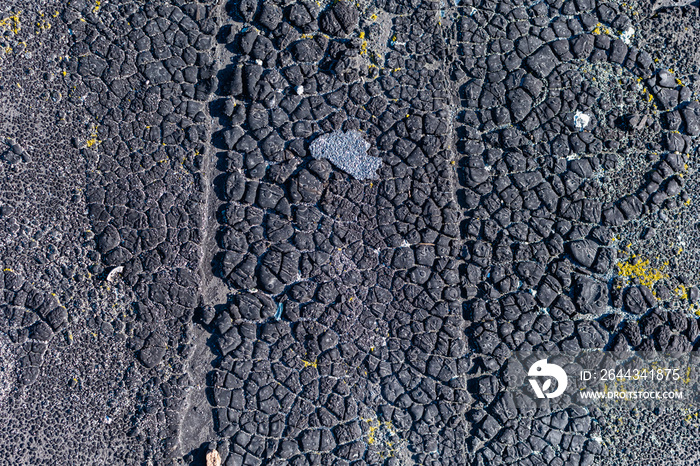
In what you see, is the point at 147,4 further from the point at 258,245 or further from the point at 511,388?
the point at 511,388

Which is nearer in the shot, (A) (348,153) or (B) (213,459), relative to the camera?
(B) (213,459)

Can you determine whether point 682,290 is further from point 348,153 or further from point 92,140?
point 92,140

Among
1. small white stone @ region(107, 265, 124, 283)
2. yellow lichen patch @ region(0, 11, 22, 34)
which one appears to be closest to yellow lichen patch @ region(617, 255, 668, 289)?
small white stone @ region(107, 265, 124, 283)

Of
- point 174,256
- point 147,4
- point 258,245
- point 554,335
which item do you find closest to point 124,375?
point 174,256

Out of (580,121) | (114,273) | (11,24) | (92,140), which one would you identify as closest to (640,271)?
(580,121)

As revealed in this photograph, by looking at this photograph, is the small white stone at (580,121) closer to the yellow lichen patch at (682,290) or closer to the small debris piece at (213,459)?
the yellow lichen patch at (682,290)
